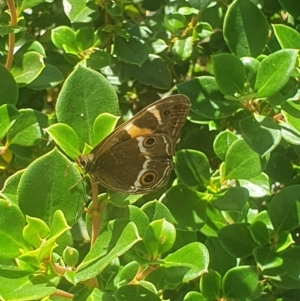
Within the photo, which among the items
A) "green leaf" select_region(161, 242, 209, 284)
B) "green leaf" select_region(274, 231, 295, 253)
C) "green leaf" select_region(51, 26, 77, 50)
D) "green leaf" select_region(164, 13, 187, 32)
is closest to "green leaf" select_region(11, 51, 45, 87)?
"green leaf" select_region(51, 26, 77, 50)

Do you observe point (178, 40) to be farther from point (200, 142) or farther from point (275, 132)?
point (275, 132)

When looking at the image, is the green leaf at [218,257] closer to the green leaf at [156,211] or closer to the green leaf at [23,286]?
the green leaf at [156,211]

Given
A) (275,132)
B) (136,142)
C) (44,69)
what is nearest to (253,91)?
(275,132)

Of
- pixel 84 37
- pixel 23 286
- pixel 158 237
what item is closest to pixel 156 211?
pixel 158 237

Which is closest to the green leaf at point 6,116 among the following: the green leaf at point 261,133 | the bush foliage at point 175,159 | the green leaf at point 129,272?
the bush foliage at point 175,159

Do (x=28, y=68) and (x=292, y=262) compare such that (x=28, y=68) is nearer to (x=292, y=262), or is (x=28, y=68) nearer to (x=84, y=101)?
(x=84, y=101)
